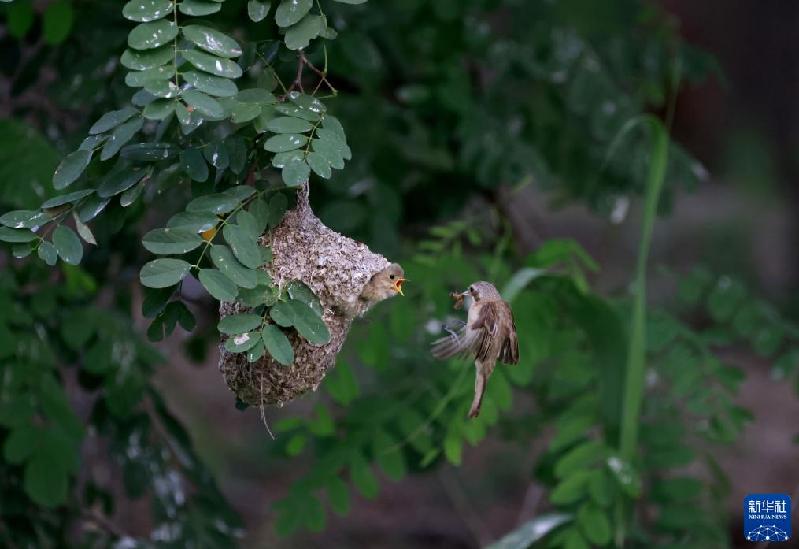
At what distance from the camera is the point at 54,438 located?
8.14 feet

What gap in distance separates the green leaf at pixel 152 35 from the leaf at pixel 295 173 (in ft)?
0.84

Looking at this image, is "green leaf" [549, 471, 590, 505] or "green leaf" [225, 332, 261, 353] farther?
"green leaf" [549, 471, 590, 505]

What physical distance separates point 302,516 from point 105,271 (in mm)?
1004

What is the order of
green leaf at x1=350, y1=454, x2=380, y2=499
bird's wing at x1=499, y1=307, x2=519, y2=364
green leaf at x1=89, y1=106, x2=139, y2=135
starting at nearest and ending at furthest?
1. green leaf at x1=89, y1=106, x2=139, y2=135
2. bird's wing at x1=499, y1=307, x2=519, y2=364
3. green leaf at x1=350, y1=454, x2=380, y2=499

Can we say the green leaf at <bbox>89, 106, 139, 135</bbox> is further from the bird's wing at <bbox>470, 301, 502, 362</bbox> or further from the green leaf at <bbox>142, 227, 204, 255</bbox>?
the bird's wing at <bbox>470, 301, 502, 362</bbox>

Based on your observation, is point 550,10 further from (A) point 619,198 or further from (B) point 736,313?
(B) point 736,313

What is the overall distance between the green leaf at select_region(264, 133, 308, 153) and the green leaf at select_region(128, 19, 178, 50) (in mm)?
208

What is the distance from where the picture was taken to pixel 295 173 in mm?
1443

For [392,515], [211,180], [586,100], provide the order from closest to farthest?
[211,180] → [586,100] → [392,515]

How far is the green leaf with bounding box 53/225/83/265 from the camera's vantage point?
1.49 metres

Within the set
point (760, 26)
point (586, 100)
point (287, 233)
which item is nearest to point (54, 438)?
point (287, 233)

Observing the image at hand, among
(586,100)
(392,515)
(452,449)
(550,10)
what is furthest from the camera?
(392,515)

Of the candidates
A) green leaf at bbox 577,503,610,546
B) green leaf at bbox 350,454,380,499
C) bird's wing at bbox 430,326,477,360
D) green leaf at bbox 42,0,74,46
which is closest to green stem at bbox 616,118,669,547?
green leaf at bbox 577,503,610,546

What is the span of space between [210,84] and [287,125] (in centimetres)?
13
